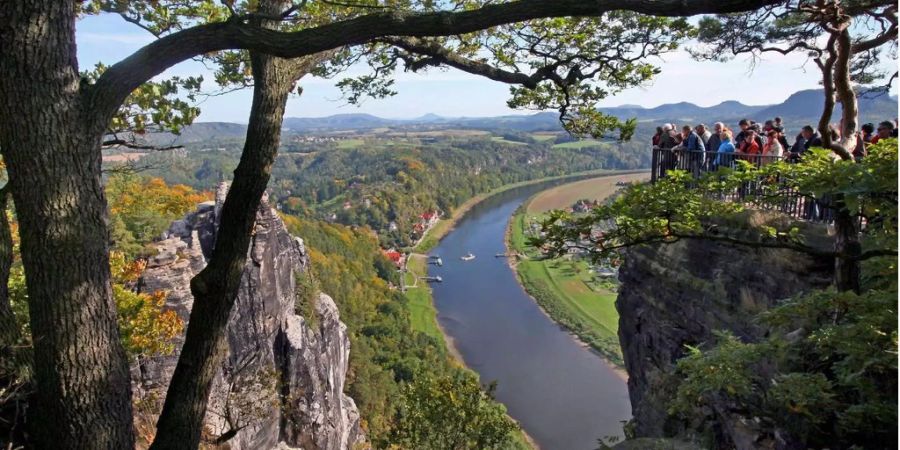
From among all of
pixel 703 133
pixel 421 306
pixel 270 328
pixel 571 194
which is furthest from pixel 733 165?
pixel 571 194

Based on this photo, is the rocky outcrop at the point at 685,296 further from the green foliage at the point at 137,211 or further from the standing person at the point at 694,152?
the green foliage at the point at 137,211

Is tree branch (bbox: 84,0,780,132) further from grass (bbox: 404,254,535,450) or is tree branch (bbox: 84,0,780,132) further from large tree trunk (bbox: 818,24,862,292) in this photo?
grass (bbox: 404,254,535,450)

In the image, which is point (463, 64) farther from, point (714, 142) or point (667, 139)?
point (667, 139)

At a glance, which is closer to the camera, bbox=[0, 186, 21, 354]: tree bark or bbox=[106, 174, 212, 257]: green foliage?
bbox=[0, 186, 21, 354]: tree bark

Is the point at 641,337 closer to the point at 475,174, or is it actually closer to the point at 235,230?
the point at 235,230

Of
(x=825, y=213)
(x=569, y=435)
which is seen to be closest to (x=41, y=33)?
(x=825, y=213)

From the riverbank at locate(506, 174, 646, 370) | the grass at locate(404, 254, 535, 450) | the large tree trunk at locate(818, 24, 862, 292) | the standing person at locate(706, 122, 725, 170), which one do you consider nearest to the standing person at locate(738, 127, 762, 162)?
the standing person at locate(706, 122, 725, 170)
